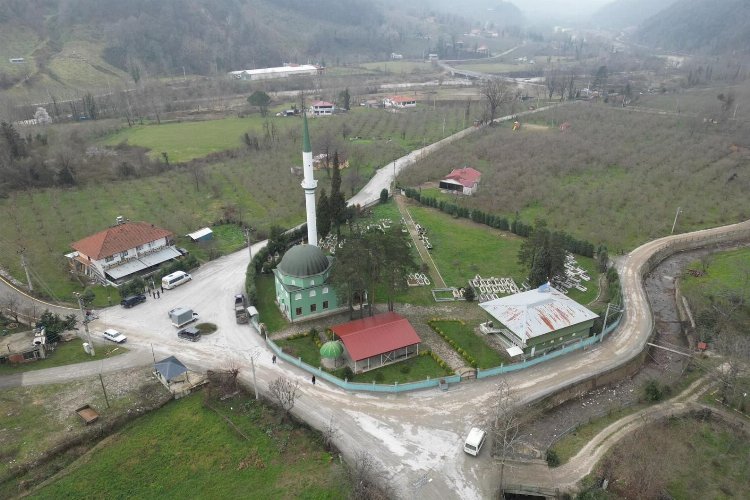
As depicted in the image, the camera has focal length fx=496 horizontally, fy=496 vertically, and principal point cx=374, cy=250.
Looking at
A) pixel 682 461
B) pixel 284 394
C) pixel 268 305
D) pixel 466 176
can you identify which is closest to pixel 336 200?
pixel 268 305

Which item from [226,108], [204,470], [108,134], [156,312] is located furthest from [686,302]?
[226,108]

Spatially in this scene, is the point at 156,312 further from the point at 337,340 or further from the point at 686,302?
the point at 686,302

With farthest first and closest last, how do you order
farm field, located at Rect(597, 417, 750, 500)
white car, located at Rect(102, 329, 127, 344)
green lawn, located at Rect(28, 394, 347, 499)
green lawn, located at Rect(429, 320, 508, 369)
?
white car, located at Rect(102, 329, 127, 344)
green lawn, located at Rect(429, 320, 508, 369)
farm field, located at Rect(597, 417, 750, 500)
green lawn, located at Rect(28, 394, 347, 499)

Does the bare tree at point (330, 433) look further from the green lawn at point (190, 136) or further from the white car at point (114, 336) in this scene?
the green lawn at point (190, 136)

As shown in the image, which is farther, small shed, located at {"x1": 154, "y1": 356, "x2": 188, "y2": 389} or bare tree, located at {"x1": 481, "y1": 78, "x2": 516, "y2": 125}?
bare tree, located at {"x1": 481, "y1": 78, "x2": 516, "y2": 125}

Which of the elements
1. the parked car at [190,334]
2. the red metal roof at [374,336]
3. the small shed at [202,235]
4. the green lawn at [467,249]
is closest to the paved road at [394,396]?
the parked car at [190,334]

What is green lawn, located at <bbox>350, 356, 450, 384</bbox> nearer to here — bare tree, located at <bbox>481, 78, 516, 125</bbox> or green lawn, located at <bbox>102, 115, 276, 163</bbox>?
green lawn, located at <bbox>102, 115, 276, 163</bbox>

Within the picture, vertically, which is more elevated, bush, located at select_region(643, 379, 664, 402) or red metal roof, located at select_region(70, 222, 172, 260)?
red metal roof, located at select_region(70, 222, 172, 260)

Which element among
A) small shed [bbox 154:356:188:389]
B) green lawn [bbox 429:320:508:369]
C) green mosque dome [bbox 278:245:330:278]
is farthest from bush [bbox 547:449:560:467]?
small shed [bbox 154:356:188:389]
